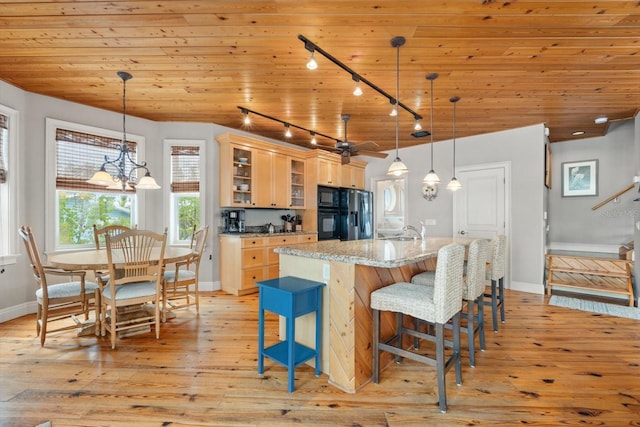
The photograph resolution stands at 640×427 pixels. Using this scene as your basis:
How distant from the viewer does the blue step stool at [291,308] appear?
1.93 m

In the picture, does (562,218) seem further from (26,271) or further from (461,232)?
(26,271)

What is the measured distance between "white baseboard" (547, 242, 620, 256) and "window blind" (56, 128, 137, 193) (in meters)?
7.45

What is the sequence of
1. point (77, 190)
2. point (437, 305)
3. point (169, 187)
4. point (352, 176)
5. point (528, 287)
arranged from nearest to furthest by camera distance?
point (437, 305) → point (77, 190) → point (169, 187) → point (528, 287) → point (352, 176)

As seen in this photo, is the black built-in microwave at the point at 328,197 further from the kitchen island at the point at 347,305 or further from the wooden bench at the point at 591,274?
the wooden bench at the point at 591,274

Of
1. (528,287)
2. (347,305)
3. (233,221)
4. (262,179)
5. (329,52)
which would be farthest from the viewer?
(262,179)

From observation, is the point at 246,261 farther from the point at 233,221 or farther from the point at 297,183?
the point at 297,183

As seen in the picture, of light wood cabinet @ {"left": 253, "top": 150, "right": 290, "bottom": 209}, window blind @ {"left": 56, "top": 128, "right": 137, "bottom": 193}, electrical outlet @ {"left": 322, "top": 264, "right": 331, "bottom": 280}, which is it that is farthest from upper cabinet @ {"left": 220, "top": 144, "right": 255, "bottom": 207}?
electrical outlet @ {"left": 322, "top": 264, "right": 331, "bottom": 280}

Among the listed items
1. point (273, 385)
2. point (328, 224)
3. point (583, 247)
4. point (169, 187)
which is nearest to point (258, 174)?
point (169, 187)

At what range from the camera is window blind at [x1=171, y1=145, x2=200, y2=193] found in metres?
4.54

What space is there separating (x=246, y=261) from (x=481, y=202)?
13.2 ft

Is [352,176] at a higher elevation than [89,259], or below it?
higher

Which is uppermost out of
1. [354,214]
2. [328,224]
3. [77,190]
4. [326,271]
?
[77,190]

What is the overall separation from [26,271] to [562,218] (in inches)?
320

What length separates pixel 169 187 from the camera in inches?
178
